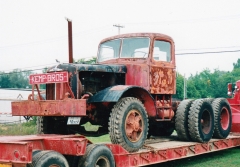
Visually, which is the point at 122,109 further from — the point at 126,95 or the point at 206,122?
the point at 206,122

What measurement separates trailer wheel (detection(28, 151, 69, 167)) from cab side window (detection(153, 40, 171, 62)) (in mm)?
3883

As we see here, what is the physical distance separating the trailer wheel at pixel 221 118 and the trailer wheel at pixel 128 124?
3181 millimetres

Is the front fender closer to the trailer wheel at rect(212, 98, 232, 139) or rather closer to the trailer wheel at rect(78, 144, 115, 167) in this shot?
the trailer wheel at rect(78, 144, 115, 167)

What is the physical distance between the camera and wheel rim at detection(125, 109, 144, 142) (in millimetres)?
7291

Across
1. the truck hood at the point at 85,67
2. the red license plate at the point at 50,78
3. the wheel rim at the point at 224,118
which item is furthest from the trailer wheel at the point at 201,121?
the red license plate at the point at 50,78

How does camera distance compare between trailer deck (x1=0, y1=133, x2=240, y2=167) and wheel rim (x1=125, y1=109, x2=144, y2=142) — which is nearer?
trailer deck (x1=0, y1=133, x2=240, y2=167)

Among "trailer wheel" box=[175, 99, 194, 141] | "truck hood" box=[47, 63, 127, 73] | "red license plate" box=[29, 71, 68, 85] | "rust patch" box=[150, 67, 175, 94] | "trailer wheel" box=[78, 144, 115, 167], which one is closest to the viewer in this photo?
"trailer wheel" box=[78, 144, 115, 167]

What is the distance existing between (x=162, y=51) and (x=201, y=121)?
2.02 meters

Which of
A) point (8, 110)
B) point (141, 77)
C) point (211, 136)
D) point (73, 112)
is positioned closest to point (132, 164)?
point (73, 112)

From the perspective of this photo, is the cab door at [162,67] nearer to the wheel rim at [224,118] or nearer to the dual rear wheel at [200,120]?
the dual rear wheel at [200,120]

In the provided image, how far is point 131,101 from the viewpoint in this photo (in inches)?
290

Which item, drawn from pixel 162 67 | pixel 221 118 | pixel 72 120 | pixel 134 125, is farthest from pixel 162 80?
pixel 221 118

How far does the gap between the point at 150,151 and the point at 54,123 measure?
2.20m

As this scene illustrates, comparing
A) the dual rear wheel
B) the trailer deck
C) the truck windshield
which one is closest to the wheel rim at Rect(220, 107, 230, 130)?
the dual rear wheel
